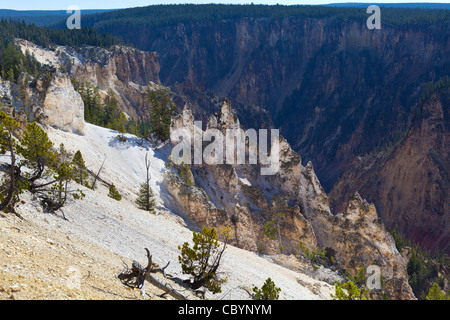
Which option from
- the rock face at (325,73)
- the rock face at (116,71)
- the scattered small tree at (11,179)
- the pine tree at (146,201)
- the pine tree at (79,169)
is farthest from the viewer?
the rock face at (325,73)

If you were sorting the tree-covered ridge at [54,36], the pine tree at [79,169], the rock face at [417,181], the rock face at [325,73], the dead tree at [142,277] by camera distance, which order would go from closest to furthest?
the dead tree at [142,277], the pine tree at [79,169], the rock face at [417,181], the tree-covered ridge at [54,36], the rock face at [325,73]

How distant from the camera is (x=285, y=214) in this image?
44812mm

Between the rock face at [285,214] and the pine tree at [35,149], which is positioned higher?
the pine tree at [35,149]

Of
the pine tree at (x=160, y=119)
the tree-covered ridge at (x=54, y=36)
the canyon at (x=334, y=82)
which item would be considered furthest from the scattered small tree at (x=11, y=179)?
the tree-covered ridge at (x=54, y=36)

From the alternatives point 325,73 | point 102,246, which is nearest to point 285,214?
A: point 102,246

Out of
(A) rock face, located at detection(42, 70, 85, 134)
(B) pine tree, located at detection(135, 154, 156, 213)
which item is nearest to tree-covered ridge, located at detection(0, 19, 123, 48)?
(A) rock face, located at detection(42, 70, 85, 134)

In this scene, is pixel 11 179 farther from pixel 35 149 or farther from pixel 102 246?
pixel 102 246

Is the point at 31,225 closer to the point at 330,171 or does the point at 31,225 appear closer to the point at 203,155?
the point at 203,155

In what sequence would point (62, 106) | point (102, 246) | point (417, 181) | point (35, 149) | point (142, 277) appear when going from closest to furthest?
point (142, 277)
point (102, 246)
point (35, 149)
point (62, 106)
point (417, 181)

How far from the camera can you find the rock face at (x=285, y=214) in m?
40.6

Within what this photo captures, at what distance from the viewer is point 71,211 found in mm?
24000

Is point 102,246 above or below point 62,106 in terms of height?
below

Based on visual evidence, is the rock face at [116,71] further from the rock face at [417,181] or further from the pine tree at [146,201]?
the pine tree at [146,201]
